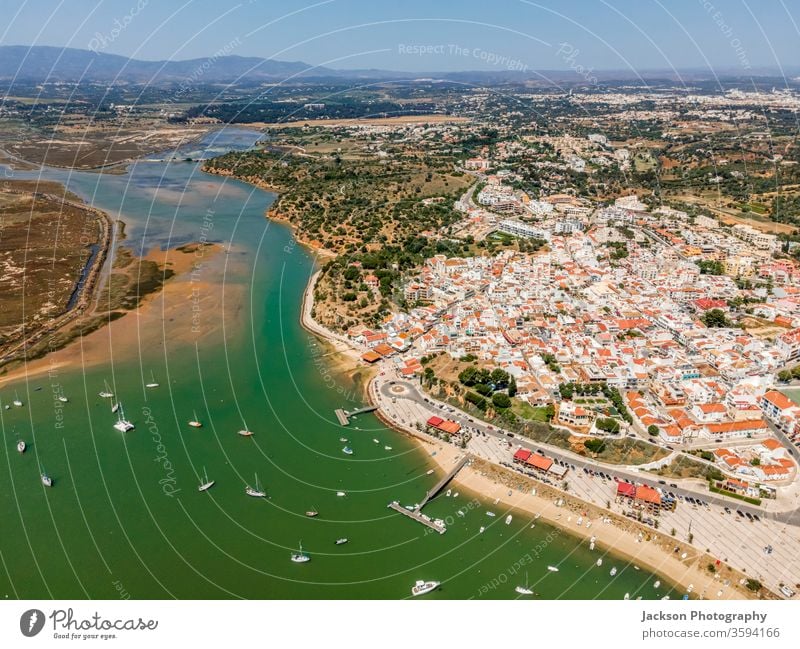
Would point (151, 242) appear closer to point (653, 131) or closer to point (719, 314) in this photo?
point (719, 314)

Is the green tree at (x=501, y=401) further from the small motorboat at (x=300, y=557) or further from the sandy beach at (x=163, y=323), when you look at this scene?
the sandy beach at (x=163, y=323)

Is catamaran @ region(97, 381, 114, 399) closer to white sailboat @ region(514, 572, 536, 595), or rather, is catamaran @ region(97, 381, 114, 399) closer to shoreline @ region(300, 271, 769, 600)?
shoreline @ region(300, 271, 769, 600)

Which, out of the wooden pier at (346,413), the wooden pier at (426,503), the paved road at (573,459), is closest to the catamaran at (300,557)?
the wooden pier at (426,503)

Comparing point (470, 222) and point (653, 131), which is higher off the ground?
point (653, 131)

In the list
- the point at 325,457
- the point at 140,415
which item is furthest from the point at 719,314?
the point at 140,415

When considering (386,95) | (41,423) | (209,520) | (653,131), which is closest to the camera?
(209,520)

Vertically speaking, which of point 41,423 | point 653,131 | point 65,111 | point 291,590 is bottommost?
point 291,590

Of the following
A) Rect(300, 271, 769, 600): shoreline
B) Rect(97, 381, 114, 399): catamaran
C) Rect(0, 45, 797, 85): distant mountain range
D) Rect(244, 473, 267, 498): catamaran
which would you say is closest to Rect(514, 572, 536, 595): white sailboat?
Rect(300, 271, 769, 600): shoreline
